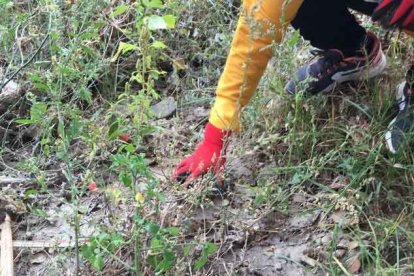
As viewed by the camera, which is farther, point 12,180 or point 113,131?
point 12,180

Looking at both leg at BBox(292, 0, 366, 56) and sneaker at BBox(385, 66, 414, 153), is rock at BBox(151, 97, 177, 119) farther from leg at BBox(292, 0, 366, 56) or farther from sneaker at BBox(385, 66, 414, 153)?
sneaker at BBox(385, 66, 414, 153)

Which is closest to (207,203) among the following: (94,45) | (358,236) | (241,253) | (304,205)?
(241,253)

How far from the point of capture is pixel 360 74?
1.98m

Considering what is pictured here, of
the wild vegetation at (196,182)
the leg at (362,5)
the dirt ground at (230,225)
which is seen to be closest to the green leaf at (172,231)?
the wild vegetation at (196,182)

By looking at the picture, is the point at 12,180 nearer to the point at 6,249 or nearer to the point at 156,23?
the point at 6,249

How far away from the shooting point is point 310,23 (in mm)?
1896

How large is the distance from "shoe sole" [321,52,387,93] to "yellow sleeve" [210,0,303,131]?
41cm

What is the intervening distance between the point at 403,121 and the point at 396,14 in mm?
400

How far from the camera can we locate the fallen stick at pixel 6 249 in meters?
1.58

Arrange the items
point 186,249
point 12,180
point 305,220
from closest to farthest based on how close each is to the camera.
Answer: point 186,249, point 305,220, point 12,180

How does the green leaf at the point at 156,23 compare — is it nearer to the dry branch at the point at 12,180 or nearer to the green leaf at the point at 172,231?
the green leaf at the point at 172,231

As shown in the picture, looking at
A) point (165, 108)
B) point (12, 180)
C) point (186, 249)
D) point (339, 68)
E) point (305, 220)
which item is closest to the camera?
point (186, 249)

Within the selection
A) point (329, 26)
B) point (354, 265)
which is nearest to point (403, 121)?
point (329, 26)

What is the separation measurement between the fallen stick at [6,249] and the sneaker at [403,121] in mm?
990
